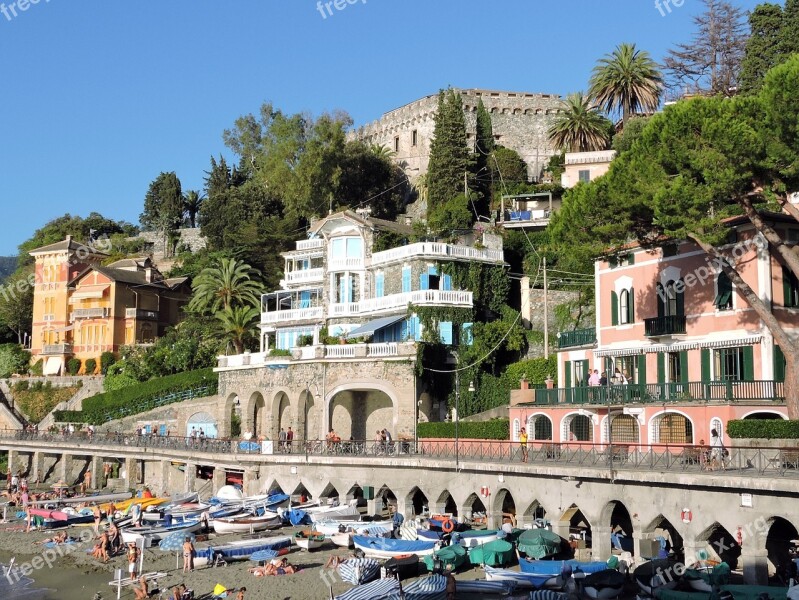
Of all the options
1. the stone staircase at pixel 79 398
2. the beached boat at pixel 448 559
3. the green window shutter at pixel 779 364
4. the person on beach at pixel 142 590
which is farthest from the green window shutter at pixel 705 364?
the stone staircase at pixel 79 398

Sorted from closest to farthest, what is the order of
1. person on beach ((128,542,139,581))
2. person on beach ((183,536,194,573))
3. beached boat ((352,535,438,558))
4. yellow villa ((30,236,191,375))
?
beached boat ((352,535,438,558))
person on beach ((128,542,139,581))
person on beach ((183,536,194,573))
yellow villa ((30,236,191,375))

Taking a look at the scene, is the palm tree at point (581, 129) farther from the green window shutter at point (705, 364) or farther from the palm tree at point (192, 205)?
the palm tree at point (192, 205)

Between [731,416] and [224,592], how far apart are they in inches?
725

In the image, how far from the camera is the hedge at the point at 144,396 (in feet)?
203

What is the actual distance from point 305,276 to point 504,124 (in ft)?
105

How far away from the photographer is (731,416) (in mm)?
32500

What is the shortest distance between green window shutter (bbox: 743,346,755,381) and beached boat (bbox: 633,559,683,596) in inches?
328

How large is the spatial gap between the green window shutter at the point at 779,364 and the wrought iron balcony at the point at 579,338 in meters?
10.3

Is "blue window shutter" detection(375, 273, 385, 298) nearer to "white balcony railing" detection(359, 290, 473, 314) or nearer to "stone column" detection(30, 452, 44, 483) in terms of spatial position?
"white balcony railing" detection(359, 290, 473, 314)

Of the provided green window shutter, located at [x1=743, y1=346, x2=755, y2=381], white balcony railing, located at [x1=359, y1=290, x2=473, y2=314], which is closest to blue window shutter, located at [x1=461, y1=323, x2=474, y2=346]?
white balcony railing, located at [x1=359, y1=290, x2=473, y2=314]

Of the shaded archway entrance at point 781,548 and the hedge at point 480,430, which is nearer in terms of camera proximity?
the shaded archway entrance at point 781,548

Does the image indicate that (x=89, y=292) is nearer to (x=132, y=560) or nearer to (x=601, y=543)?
(x=132, y=560)

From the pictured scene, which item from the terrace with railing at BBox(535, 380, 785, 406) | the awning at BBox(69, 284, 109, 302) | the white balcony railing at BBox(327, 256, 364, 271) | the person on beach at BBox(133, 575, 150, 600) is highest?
the awning at BBox(69, 284, 109, 302)

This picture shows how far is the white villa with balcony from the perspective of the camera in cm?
5228
